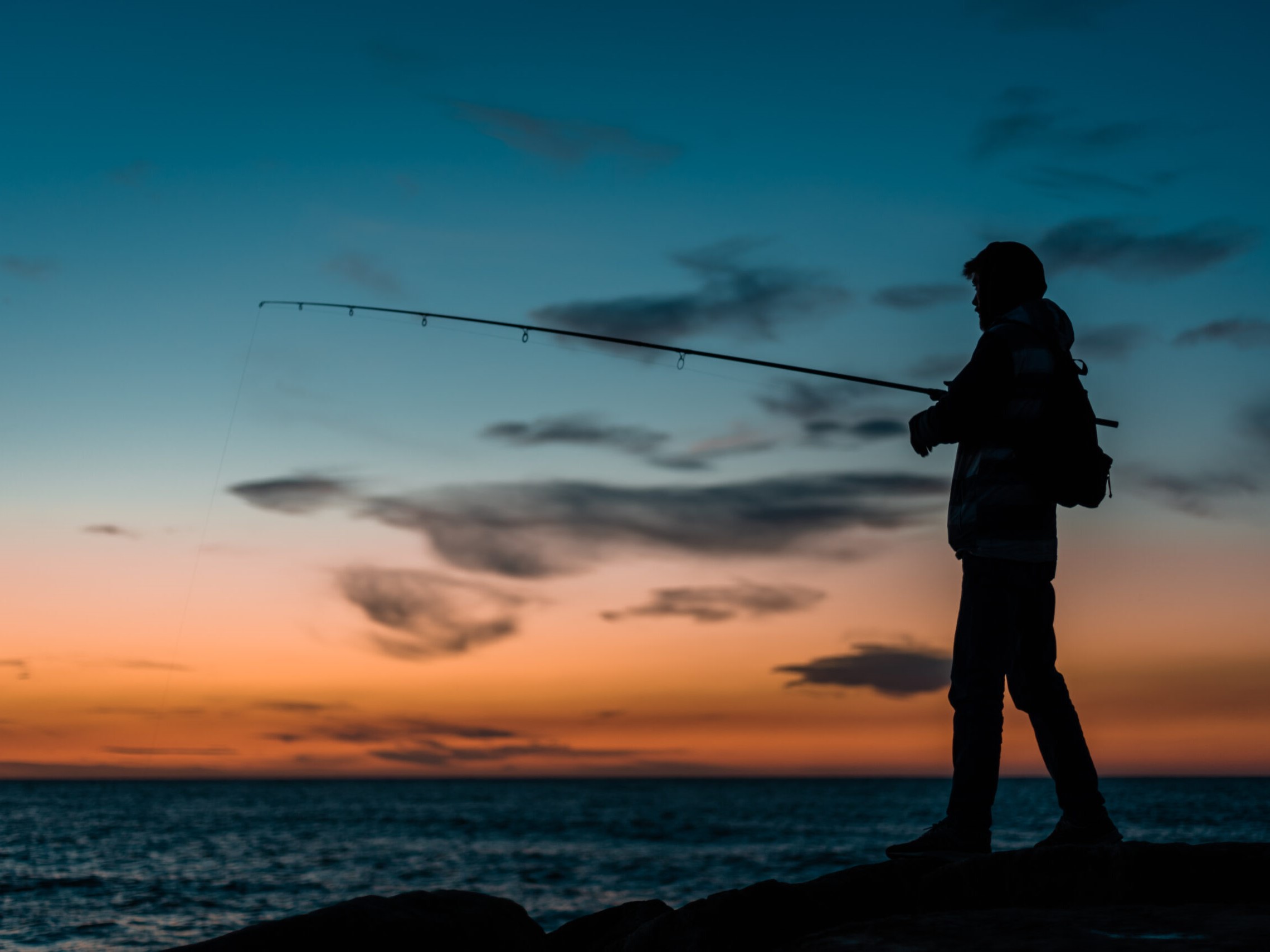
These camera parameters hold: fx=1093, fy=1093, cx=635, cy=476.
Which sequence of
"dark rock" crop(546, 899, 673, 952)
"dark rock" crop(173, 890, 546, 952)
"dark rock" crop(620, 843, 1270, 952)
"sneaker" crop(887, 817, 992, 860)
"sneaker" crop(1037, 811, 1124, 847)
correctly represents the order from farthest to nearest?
"dark rock" crop(546, 899, 673, 952)
"dark rock" crop(173, 890, 546, 952)
"sneaker" crop(1037, 811, 1124, 847)
"sneaker" crop(887, 817, 992, 860)
"dark rock" crop(620, 843, 1270, 952)

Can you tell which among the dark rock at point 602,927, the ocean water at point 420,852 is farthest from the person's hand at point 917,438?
the ocean water at point 420,852

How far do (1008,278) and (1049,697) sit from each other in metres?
1.58

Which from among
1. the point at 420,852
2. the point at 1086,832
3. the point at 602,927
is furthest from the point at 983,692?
the point at 420,852

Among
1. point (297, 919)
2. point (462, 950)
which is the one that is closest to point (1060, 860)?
point (462, 950)

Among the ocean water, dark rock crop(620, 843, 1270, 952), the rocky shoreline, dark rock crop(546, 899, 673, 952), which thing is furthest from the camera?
the ocean water

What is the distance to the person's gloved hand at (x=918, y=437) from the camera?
4070 millimetres

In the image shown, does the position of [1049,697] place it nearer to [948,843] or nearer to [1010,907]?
[948,843]

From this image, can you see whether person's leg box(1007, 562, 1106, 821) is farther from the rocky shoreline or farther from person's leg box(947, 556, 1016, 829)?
the rocky shoreline

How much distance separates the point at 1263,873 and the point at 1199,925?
2.22ft

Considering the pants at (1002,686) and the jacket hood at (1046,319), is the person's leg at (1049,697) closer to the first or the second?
the pants at (1002,686)

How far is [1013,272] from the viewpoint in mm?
4156

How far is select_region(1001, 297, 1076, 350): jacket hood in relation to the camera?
4.03m

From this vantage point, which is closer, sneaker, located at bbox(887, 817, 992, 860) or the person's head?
sneaker, located at bbox(887, 817, 992, 860)

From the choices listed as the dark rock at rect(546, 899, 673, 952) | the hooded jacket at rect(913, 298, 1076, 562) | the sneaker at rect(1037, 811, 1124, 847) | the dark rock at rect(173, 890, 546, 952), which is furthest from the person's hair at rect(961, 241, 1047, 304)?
the dark rock at rect(173, 890, 546, 952)
